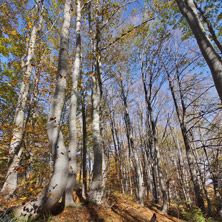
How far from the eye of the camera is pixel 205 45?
97.3 inches

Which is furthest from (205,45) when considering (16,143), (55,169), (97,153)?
(16,143)

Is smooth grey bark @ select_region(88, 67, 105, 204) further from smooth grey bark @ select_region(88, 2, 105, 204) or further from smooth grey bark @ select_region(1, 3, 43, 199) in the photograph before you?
smooth grey bark @ select_region(1, 3, 43, 199)

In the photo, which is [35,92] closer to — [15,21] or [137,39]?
[15,21]

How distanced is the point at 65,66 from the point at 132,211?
17.7 feet

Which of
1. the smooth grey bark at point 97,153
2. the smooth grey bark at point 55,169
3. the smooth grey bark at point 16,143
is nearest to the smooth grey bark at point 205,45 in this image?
the smooth grey bark at point 55,169

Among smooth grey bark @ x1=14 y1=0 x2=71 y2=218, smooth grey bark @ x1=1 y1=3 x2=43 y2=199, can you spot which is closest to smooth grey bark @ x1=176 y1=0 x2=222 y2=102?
smooth grey bark @ x1=14 y1=0 x2=71 y2=218

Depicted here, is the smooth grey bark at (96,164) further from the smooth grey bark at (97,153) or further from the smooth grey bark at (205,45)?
the smooth grey bark at (205,45)

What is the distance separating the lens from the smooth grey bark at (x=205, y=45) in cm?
216

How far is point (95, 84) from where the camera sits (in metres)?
5.82

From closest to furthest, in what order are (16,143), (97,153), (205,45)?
(205,45) < (97,153) < (16,143)

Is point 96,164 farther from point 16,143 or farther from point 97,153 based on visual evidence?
point 16,143

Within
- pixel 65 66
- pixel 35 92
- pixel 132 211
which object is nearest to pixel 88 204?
pixel 132 211

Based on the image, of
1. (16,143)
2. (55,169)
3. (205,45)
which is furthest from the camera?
(16,143)

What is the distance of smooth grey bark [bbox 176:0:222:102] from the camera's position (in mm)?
2158
